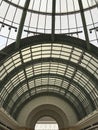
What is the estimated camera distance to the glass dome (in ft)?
120

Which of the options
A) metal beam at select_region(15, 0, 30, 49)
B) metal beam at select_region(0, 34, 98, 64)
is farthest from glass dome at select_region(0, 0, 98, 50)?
metal beam at select_region(0, 34, 98, 64)

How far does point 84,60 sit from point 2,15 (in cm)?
1600

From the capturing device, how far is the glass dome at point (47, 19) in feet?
120

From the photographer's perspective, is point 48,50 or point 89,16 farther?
point 48,50

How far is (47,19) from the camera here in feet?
127

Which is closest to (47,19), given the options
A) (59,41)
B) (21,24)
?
(21,24)

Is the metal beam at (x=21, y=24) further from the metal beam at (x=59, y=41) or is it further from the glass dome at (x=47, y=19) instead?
the metal beam at (x=59, y=41)

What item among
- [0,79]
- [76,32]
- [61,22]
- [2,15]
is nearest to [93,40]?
[76,32]

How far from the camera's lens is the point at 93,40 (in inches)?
1576

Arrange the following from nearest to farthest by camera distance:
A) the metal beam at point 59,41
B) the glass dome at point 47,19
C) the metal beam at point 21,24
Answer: the metal beam at point 21,24 < the glass dome at point 47,19 < the metal beam at point 59,41

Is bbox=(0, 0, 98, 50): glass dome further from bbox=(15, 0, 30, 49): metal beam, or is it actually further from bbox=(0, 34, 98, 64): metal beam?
bbox=(0, 34, 98, 64): metal beam

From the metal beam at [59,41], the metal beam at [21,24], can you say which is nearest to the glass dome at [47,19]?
the metal beam at [21,24]

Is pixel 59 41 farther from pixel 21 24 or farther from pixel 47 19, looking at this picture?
pixel 21 24

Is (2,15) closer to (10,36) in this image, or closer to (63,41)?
(10,36)
